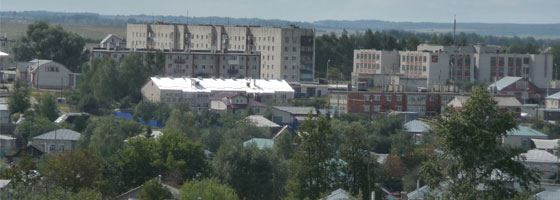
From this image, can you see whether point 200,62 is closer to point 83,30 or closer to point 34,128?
point 34,128

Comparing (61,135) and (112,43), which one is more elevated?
(112,43)

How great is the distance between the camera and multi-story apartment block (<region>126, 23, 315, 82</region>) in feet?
173

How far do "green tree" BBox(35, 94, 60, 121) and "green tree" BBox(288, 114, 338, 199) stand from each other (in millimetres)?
16735

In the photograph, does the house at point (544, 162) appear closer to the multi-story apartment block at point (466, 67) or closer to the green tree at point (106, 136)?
the green tree at point (106, 136)

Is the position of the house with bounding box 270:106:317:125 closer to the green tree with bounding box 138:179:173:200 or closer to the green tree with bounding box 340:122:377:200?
the green tree with bounding box 340:122:377:200

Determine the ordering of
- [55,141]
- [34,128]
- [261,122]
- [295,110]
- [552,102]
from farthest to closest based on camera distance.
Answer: [552,102] → [295,110] → [261,122] → [34,128] → [55,141]

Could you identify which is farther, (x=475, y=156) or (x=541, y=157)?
(x=541, y=157)

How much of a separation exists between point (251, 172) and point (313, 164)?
414cm

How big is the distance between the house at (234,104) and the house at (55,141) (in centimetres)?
950

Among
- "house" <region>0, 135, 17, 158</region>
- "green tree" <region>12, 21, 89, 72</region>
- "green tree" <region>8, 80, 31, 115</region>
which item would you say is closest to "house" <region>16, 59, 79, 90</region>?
"green tree" <region>12, 21, 89, 72</region>

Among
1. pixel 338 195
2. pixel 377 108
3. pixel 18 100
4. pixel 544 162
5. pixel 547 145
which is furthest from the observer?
pixel 377 108

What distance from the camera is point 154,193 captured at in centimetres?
1802

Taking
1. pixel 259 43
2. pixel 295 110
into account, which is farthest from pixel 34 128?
pixel 259 43

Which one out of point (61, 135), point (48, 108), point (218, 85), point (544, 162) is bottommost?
point (544, 162)
